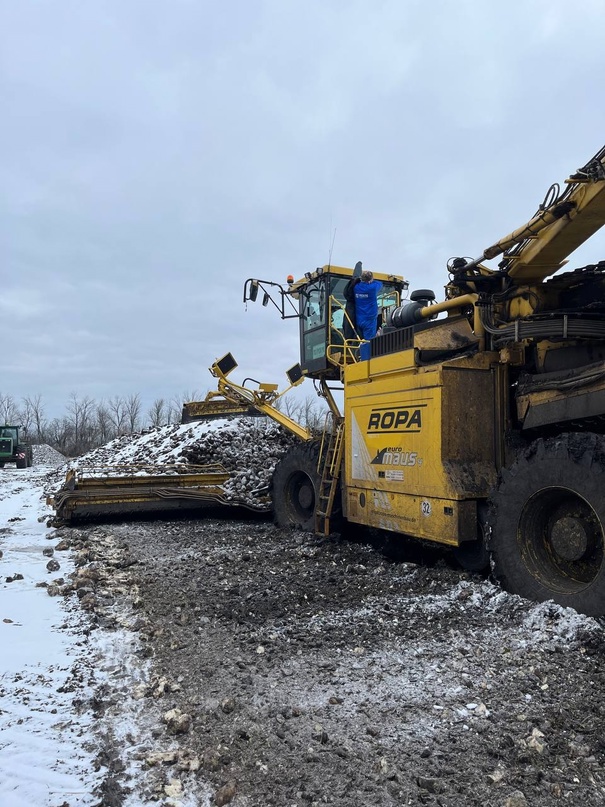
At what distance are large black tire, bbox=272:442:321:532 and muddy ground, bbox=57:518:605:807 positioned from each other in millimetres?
2511

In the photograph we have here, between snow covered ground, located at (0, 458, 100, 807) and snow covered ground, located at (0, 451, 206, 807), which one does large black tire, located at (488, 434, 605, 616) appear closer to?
snow covered ground, located at (0, 451, 206, 807)

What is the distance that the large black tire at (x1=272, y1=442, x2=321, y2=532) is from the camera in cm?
827

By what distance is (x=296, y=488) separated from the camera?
8.84 metres

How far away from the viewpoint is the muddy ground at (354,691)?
246 centimetres

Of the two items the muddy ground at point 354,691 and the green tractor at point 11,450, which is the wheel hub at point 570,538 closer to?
the muddy ground at point 354,691

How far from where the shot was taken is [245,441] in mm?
12242

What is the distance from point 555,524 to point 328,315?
4.71 meters

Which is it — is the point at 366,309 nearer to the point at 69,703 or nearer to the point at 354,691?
the point at 354,691

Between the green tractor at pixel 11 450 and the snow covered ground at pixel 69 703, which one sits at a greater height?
the green tractor at pixel 11 450

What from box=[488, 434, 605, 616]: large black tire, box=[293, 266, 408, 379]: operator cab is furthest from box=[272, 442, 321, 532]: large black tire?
box=[488, 434, 605, 616]: large black tire

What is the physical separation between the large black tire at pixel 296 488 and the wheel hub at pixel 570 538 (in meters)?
4.01

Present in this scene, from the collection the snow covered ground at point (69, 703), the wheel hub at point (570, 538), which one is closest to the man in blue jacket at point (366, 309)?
the wheel hub at point (570, 538)

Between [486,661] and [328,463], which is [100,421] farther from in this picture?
[486,661]

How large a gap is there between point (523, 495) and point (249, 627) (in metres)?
2.18
